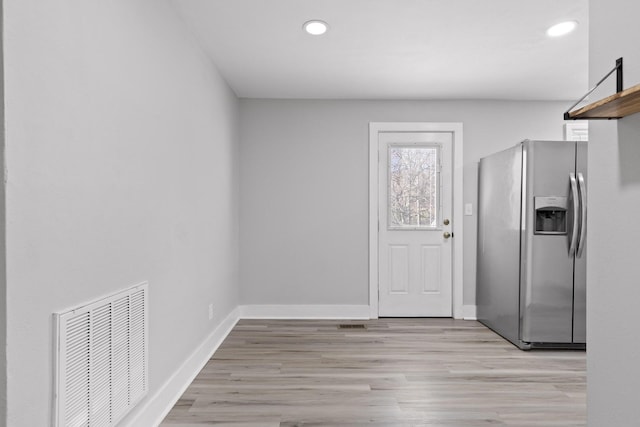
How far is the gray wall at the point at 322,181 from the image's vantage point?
4.35 meters

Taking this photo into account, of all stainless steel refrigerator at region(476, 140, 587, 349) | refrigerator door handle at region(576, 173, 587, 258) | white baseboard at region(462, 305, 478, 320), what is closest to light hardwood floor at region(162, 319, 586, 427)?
stainless steel refrigerator at region(476, 140, 587, 349)

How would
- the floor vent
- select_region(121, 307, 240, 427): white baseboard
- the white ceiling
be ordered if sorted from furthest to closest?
the floor vent, the white ceiling, select_region(121, 307, 240, 427): white baseboard

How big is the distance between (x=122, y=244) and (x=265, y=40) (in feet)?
6.00

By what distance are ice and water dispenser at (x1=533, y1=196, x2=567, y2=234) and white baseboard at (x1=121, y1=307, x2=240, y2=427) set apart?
2.80 metres

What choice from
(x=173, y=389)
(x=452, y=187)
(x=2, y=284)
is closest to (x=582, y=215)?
(x=452, y=187)

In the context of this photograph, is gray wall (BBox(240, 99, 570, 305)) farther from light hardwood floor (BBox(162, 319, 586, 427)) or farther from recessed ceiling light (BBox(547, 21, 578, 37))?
recessed ceiling light (BBox(547, 21, 578, 37))

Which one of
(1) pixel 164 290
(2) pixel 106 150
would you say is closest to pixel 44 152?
Answer: (2) pixel 106 150

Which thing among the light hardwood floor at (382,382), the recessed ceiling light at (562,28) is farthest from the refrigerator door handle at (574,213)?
the recessed ceiling light at (562,28)

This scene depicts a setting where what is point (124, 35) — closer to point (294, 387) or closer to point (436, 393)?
point (294, 387)

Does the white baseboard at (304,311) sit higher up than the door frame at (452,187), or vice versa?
the door frame at (452,187)

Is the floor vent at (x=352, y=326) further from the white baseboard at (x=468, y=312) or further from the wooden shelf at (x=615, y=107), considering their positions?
the wooden shelf at (x=615, y=107)

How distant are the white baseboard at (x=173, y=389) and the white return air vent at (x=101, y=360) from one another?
0.39 ft

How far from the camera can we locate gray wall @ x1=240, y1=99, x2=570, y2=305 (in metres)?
4.35

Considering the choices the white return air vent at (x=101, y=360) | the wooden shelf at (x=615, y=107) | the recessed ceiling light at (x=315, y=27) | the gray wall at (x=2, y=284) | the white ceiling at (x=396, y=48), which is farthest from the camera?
the recessed ceiling light at (x=315, y=27)
